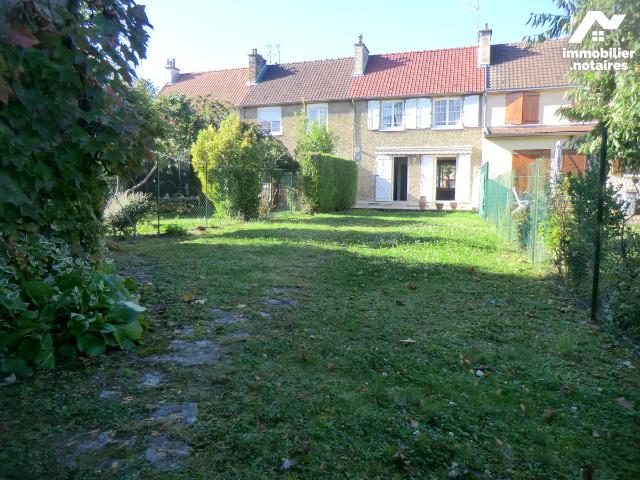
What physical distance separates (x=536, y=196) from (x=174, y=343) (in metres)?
6.21

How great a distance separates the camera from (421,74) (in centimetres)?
2738

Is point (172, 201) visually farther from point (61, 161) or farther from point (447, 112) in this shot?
point (61, 161)

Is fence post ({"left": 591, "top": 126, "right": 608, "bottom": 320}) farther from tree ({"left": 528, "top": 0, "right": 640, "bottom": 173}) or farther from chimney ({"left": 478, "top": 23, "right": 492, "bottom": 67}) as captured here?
chimney ({"left": 478, "top": 23, "right": 492, "bottom": 67})

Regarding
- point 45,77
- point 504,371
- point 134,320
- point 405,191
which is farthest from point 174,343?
point 405,191

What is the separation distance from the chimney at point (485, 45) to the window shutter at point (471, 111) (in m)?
2.38

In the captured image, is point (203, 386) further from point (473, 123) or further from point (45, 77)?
point (473, 123)

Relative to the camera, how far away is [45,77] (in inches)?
121

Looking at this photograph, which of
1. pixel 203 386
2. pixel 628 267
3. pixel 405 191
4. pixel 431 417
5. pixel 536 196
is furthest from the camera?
pixel 405 191

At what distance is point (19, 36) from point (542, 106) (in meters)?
25.5

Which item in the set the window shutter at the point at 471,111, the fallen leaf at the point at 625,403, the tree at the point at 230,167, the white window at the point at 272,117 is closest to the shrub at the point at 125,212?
the tree at the point at 230,167

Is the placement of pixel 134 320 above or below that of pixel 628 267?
below

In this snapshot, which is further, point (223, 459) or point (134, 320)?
point (134, 320)

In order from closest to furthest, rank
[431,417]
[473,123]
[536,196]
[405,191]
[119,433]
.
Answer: [119,433] → [431,417] → [536,196] → [473,123] → [405,191]

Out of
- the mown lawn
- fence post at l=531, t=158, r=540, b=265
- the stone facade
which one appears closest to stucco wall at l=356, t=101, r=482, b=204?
the stone facade
